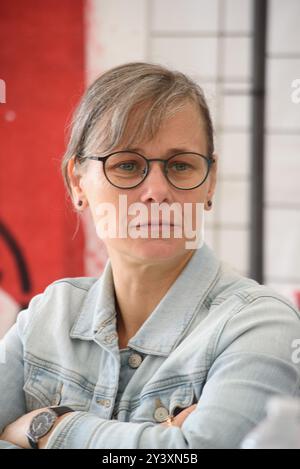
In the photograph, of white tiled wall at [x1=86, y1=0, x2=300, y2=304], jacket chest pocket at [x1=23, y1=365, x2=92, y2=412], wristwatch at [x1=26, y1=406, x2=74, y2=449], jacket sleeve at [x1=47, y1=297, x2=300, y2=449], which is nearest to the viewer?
jacket sleeve at [x1=47, y1=297, x2=300, y2=449]

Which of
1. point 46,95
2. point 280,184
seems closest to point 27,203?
point 46,95

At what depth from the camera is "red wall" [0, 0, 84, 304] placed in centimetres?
229

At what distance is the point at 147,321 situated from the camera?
3.98ft

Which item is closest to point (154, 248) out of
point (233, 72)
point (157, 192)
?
point (157, 192)

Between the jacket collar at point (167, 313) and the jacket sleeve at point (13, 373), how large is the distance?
0.43 ft

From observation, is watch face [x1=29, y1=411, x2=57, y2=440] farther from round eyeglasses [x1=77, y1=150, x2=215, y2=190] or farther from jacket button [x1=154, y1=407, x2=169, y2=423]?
round eyeglasses [x1=77, y1=150, x2=215, y2=190]

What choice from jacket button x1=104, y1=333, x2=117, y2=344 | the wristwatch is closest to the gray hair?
jacket button x1=104, y1=333, x2=117, y2=344

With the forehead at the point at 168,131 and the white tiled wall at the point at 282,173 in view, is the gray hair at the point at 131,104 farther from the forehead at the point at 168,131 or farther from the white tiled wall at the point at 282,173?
the white tiled wall at the point at 282,173

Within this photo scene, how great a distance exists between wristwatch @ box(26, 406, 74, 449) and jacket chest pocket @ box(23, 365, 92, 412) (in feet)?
0.23

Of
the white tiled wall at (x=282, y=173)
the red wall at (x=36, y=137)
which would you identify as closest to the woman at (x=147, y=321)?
the red wall at (x=36, y=137)

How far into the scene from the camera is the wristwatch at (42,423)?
108 centimetres

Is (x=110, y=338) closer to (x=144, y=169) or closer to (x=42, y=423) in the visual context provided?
(x=42, y=423)

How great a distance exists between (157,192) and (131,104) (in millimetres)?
165
